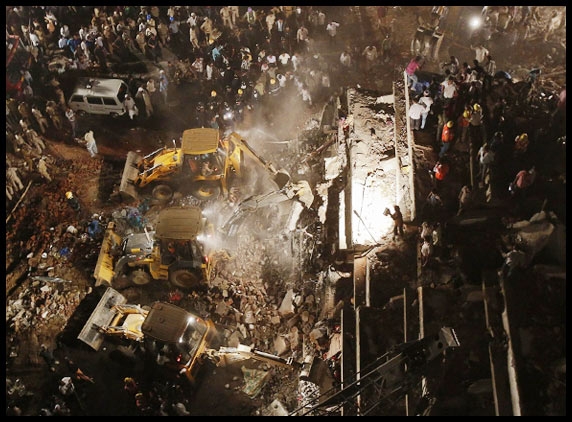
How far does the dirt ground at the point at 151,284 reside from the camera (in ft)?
32.9

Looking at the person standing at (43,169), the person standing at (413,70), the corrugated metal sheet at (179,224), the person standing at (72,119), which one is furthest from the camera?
the person standing at (72,119)

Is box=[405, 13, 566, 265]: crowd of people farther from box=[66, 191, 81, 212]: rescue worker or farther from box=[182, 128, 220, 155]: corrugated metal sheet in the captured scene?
box=[66, 191, 81, 212]: rescue worker

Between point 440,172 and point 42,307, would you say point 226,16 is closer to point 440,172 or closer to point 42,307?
point 440,172

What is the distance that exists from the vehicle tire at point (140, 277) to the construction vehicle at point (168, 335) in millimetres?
990

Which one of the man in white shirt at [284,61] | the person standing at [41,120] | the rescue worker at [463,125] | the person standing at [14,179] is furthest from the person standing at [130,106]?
the rescue worker at [463,125]

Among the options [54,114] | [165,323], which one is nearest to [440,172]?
[165,323]

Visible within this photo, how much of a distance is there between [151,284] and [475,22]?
54.6 feet

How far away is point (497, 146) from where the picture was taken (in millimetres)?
10422

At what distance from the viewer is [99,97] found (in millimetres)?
16156

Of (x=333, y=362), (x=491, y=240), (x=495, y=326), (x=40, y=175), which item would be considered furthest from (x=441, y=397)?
(x=40, y=175)

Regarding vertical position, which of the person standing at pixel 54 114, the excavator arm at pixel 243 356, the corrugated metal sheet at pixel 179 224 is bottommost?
the excavator arm at pixel 243 356

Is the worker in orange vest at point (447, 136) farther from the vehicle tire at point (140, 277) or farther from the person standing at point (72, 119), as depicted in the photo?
the person standing at point (72, 119)

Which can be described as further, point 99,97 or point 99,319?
point 99,97
